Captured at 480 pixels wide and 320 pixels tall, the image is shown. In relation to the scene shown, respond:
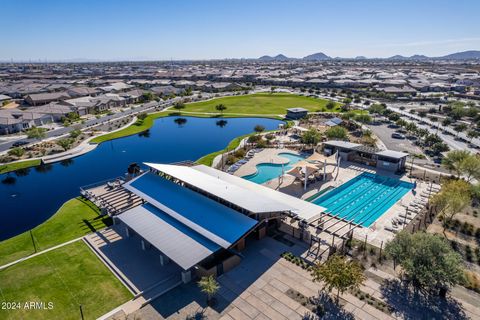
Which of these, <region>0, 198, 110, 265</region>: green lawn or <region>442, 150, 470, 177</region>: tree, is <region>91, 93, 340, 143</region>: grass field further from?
<region>442, 150, 470, 177</region>: tree

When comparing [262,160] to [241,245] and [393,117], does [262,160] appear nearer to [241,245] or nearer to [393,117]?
[241,245]

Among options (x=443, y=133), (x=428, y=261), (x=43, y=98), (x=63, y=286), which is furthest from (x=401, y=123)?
(x=43, y=98)

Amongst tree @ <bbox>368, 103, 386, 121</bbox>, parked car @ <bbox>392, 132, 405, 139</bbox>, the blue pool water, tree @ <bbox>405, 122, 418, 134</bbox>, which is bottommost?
the blue pool water

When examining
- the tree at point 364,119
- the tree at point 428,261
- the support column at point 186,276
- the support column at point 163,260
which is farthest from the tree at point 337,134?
the support column at point 186,276

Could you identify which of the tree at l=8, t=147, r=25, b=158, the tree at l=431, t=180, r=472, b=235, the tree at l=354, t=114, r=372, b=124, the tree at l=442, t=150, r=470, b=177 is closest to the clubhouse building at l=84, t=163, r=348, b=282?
the tree at l=431, t=180, r=472, b=235

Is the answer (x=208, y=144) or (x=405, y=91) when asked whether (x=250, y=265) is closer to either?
(x=208, y=144)

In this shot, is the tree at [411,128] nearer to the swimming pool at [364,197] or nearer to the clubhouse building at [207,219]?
the swimming pool at [364,197]

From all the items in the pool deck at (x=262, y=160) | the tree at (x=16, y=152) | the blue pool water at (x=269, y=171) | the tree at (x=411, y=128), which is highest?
the tree at (x=411, y=128)
